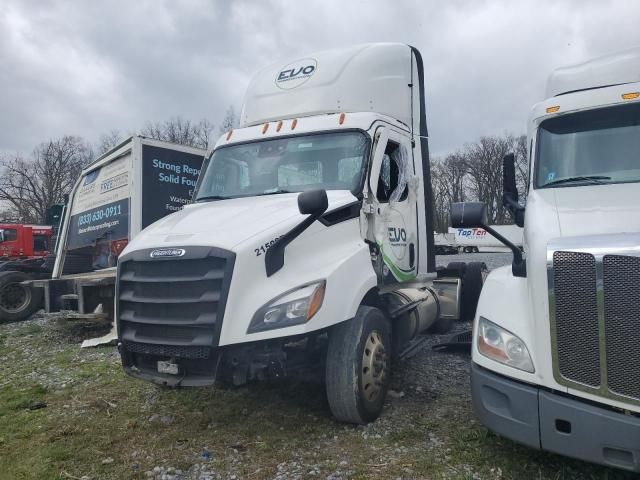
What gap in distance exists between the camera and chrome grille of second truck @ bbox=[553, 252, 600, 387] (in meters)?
2.95

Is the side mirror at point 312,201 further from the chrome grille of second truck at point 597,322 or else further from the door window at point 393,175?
the chrome grille of second truck at point 597,322

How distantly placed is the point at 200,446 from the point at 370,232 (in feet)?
8.20

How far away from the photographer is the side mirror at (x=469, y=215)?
4094mm

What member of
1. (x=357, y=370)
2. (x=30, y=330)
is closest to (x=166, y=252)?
(x=357, y=370)

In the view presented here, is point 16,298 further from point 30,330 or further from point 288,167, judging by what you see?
point 288,167

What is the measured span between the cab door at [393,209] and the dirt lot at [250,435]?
1319mm

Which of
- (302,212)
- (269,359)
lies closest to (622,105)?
(302,212)

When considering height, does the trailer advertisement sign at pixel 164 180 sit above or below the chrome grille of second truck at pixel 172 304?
above

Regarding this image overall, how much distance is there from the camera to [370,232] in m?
4.97

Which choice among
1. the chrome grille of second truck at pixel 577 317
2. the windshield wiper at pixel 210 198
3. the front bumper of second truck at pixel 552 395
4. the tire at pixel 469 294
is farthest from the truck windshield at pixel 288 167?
the tire at pixel 469 294

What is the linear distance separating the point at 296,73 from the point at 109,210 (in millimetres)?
4174

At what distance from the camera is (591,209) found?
3594 mm

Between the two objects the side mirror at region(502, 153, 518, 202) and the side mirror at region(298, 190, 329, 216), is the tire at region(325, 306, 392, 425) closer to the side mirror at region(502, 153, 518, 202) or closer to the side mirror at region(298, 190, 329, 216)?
the side mirror at region(298, 190, 329, 216)

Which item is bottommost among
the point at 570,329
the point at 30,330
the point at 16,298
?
the point at 30,330
